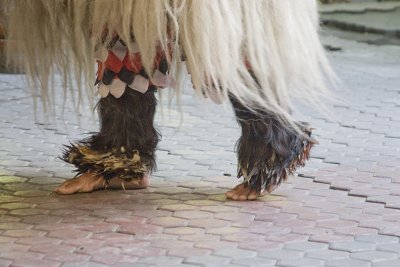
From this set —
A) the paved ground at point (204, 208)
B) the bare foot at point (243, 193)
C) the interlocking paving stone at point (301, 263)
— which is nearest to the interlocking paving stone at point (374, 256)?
the paved ground at point (204, 208)

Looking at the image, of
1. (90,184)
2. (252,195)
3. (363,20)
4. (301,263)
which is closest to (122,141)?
(90,184)

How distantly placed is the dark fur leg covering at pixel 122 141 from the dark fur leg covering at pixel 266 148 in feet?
1.08

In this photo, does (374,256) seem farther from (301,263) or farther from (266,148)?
(266,148)

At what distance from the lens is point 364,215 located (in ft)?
11.3

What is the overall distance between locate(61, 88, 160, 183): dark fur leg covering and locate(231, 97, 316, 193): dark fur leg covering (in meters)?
0.33

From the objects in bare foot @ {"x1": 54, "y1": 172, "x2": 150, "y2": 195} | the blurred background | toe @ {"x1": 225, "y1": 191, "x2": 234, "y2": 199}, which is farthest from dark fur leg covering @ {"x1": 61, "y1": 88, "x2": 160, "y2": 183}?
the blurred background

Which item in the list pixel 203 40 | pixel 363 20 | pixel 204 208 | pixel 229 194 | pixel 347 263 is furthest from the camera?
pixel 363 20

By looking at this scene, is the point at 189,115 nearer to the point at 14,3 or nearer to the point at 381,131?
the point at 381,131

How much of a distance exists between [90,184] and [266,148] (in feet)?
2.16

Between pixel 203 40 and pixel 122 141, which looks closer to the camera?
pixel 203 40

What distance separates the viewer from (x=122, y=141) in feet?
12.0

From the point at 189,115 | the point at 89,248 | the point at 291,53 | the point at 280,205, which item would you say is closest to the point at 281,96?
the point at 291,53

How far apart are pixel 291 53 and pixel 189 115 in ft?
Answer: 6.14

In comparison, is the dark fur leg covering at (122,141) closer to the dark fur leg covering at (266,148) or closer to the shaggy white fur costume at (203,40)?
the shaggy white fur costume at (203,40)
